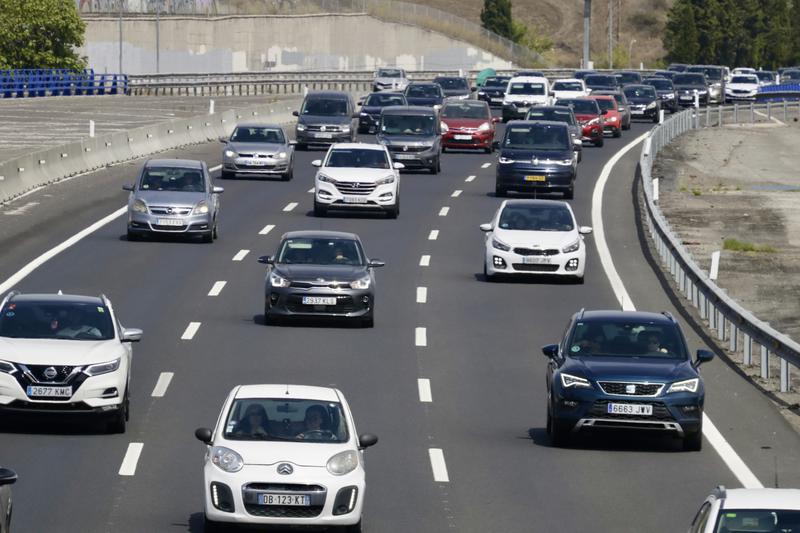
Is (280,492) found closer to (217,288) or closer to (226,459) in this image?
(226,459)

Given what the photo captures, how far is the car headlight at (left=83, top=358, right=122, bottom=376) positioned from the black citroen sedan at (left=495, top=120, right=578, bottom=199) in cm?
2738

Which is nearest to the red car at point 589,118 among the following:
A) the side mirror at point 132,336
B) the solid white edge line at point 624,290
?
the solid white edge line at point 624,290

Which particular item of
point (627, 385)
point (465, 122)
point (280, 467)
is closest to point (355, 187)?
point (465, 122)

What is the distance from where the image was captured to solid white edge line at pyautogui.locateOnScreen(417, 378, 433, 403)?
2281cm

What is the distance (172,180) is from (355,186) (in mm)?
5770

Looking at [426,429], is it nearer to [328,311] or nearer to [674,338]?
[674,338]

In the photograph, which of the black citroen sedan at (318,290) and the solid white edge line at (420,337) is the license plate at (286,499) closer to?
the solid white edge line at (420,337)

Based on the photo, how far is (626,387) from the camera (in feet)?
62.4

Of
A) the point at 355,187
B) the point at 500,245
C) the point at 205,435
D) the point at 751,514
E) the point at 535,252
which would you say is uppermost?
the point at 751,514

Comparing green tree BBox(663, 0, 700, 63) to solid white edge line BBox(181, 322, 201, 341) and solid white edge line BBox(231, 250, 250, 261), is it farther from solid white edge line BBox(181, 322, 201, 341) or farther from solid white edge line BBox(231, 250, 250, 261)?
solid white edge line BBox(181, 322, 201, 341)

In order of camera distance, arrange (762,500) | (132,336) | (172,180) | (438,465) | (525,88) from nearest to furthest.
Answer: (762,500)
(438,465)
(132,336)
(172,180)
(525,88)

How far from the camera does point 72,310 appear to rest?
20328 mm

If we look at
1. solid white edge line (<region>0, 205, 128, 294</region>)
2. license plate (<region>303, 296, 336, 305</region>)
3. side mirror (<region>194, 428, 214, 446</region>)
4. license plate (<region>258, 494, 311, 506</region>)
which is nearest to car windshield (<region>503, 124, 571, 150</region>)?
solid white edge line (<region>0, 205, 128, 294</region>)

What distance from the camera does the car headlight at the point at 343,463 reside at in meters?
14.9
